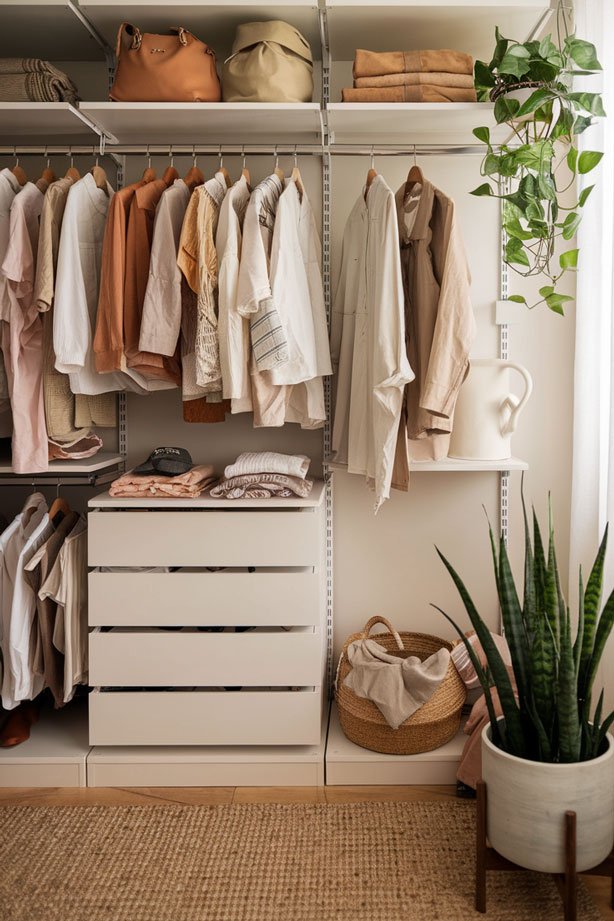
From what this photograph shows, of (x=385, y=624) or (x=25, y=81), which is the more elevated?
(x=25, y=81)

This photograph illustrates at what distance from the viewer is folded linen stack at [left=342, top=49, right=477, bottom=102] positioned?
84.7 inches

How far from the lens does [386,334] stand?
202 centimetres

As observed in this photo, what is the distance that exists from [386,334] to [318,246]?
495 millimetres

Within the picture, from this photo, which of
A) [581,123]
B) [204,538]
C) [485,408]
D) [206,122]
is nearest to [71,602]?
[204,538]

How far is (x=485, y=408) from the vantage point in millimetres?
2277

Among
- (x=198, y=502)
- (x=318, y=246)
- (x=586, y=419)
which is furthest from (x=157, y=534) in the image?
(x=586, y=419)

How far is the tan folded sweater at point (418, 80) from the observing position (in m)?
2.15

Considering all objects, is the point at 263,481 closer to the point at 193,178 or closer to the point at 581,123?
the point at 193,178

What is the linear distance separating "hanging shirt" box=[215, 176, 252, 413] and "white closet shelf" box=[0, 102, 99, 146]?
540mm

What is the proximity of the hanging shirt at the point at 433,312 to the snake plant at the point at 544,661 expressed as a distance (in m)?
0.54

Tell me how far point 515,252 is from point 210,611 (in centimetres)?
136

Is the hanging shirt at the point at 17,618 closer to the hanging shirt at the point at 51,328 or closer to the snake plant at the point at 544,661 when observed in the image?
the hanging shirt at the point at 51,328

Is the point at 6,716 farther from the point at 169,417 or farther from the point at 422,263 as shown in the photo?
the point at 422,263

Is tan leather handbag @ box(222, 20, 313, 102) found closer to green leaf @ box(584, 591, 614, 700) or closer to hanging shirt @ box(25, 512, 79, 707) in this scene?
hanging shirt @ box(25, 512, 79, 707)
